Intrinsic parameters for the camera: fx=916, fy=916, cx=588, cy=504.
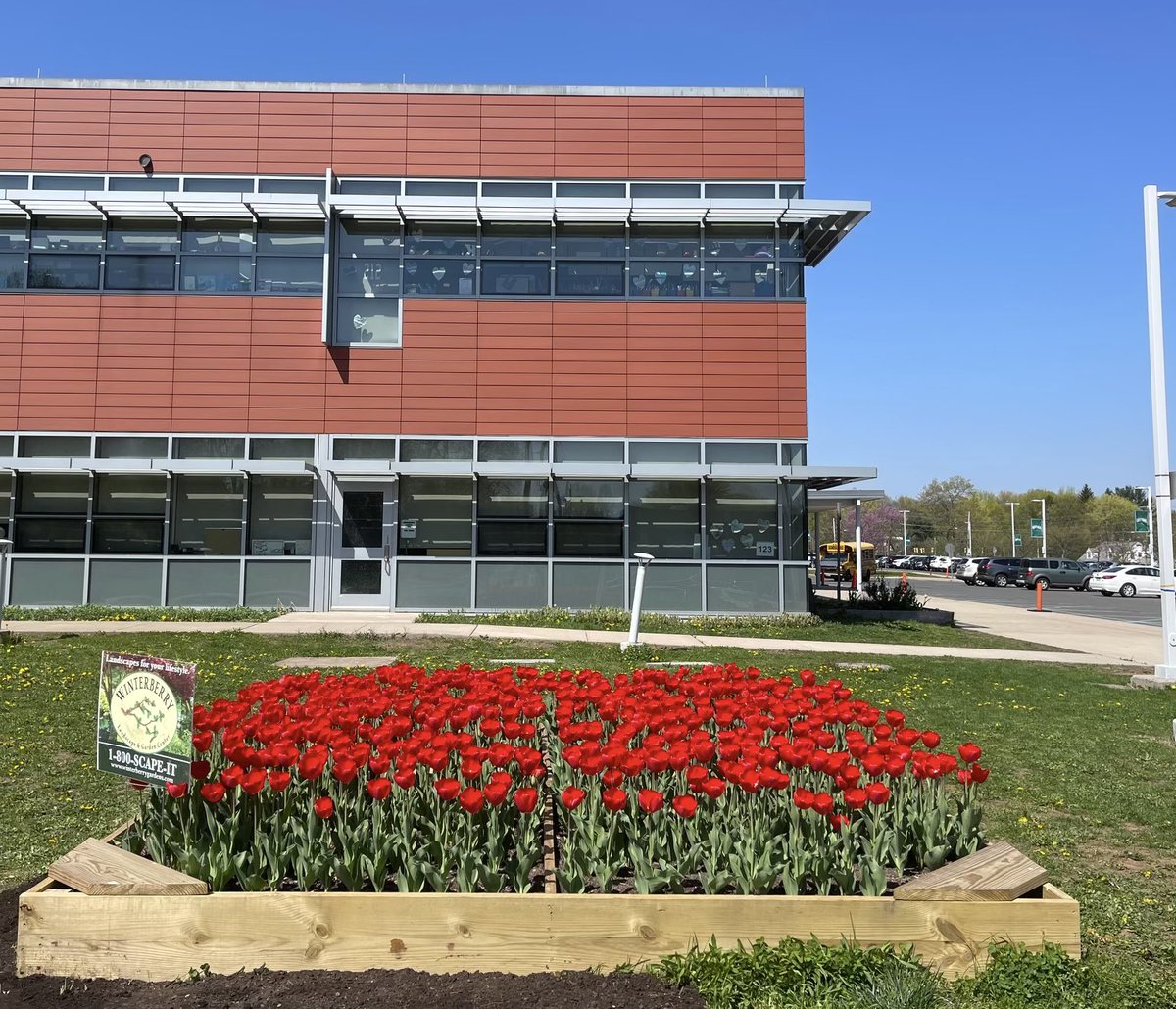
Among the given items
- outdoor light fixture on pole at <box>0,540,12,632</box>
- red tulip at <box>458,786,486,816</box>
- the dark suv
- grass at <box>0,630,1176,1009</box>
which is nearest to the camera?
red tulip at <box>458,786,486,816</box>

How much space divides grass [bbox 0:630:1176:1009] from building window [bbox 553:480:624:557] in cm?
449

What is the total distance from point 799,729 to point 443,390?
1403 centimetres

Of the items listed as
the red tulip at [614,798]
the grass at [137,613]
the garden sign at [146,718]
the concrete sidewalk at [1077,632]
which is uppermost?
the garden sign at [146,718]

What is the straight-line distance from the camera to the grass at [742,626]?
1580 cm

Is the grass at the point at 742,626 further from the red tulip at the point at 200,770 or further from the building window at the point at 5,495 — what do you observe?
the red tulip at the point at 200,770

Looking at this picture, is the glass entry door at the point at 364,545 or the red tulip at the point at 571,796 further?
the glass entry door at the point at 364,545

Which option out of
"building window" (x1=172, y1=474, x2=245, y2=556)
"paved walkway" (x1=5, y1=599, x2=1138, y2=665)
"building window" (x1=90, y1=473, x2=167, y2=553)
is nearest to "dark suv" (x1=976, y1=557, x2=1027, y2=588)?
"paved walkway" (x1=5, y1=599, x2=1138, y2=665)

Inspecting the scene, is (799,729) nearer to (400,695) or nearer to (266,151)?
(400,695)

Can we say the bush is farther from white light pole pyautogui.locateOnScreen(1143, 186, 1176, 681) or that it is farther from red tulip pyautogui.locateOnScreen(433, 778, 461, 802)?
red tulip pyautogui.locateOnScreen(433, 778, 461, 802)

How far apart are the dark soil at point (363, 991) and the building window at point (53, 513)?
15763mm

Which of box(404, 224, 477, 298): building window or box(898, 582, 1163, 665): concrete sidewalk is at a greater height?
box(404, 224, 477, 298): building window

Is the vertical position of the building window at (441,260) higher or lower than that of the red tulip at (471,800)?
higher

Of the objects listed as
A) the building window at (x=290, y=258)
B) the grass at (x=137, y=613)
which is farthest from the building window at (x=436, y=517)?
the building window at (x=290, y=258)

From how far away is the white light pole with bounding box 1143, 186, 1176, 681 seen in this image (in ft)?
37.8
